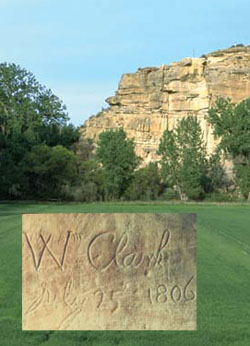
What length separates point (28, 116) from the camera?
67.1 metres

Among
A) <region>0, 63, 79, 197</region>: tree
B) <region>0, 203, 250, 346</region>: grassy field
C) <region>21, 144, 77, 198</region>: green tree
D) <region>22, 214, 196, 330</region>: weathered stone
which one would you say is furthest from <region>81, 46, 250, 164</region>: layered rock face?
<region>22, 214, 196, 330</region>: weathered stone

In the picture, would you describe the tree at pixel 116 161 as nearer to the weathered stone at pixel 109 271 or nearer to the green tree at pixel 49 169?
the green tree at pixel 49 169

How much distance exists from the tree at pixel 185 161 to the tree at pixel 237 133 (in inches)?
91.5

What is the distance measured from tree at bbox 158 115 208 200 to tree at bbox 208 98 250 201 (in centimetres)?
232

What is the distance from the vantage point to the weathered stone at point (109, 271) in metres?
4.88

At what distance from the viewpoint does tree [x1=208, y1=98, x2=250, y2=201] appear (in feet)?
188

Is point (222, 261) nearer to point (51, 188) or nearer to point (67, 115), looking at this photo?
point (51, 188)

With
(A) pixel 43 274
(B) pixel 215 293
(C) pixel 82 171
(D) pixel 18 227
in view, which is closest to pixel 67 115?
(C) pixel 82 171

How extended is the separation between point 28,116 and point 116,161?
47.8ft

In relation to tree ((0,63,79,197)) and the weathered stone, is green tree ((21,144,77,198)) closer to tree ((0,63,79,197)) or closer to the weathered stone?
tree ((0,63,79,197))

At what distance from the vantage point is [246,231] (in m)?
23.4

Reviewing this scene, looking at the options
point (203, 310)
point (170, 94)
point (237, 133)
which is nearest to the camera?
point (203, 310)

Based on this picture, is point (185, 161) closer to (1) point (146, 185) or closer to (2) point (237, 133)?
(1) point (146, 185)

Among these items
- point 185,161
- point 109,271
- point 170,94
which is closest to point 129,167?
point 185,161
